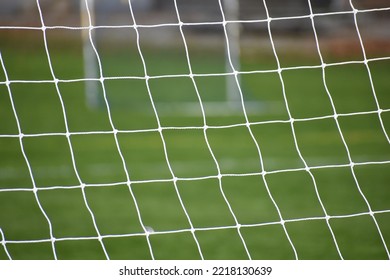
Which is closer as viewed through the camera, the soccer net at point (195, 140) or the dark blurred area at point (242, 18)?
the soccer net at point (195, 140)

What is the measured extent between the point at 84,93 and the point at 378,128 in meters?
4.42

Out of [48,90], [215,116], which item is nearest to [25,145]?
[215,116]

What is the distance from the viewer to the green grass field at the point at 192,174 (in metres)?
4.04

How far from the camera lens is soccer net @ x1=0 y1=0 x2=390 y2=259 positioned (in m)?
4.00

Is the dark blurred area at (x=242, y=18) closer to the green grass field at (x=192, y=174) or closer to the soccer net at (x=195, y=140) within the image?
the soccer net at (x=195, y=140)

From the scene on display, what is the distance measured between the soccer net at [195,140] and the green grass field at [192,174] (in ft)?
0.06

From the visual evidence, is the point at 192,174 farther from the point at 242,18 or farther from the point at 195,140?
the point at 242,18

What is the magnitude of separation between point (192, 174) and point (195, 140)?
56.9 inches

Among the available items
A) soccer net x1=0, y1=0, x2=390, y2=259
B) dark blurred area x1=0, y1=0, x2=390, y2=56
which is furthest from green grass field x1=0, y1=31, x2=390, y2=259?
dark blurred area x1=0, y1=0, x2=390, y2=56

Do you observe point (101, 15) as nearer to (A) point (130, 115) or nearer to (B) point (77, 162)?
(A) point (130, 115)

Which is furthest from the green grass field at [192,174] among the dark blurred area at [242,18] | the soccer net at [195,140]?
the dark blurred area at [242,18]

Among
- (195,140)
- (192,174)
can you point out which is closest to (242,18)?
(195,140)

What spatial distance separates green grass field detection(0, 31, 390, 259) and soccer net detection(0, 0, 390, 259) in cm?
2

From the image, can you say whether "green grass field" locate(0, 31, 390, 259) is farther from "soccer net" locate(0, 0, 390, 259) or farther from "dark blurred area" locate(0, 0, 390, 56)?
"dark blurred area" locate(0, 0, 390, 56)
